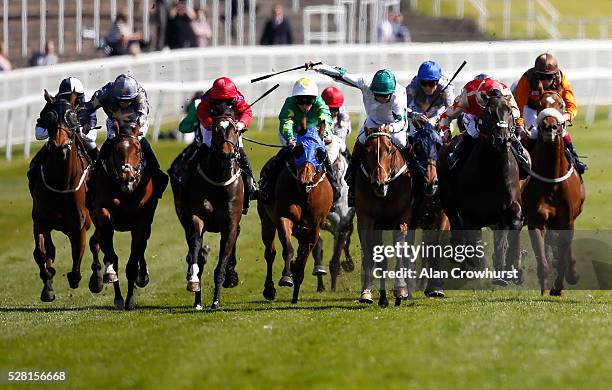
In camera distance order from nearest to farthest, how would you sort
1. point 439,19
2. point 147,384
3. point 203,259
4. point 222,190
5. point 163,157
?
1. point 147,384
2. point 222,190
3. point 203,259
4. point 163,157
5. point 439,19

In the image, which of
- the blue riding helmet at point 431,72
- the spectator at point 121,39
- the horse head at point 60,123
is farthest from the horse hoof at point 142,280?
the spectator at point 121,39

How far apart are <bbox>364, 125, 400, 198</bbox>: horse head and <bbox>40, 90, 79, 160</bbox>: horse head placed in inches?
121

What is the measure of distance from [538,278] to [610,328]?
3.87m

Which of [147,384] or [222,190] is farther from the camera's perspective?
[222,190]

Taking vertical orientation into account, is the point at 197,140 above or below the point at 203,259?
above

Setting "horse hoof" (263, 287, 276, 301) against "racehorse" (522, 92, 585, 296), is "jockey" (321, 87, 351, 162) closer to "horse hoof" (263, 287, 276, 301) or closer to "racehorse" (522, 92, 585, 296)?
"horse hoof" (263, 287, 276, 301)

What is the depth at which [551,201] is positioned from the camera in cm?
1777

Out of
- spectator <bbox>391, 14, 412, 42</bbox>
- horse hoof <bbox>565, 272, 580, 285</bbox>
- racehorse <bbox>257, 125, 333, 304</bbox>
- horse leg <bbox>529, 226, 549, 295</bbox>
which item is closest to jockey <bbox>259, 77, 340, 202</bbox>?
racehorse <bbox>257, 125, 333, 304</bbox>

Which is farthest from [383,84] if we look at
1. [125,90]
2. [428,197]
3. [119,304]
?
[119,304]

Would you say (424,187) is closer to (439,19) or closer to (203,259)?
(203,259)

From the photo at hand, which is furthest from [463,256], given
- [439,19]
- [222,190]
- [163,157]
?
[439,19]

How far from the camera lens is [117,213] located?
17.3 m

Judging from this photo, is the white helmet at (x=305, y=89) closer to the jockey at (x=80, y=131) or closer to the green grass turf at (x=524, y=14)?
the jockey at (x=80, y=131)

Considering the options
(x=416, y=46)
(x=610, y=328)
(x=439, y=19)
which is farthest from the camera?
(x=439, y=19)
